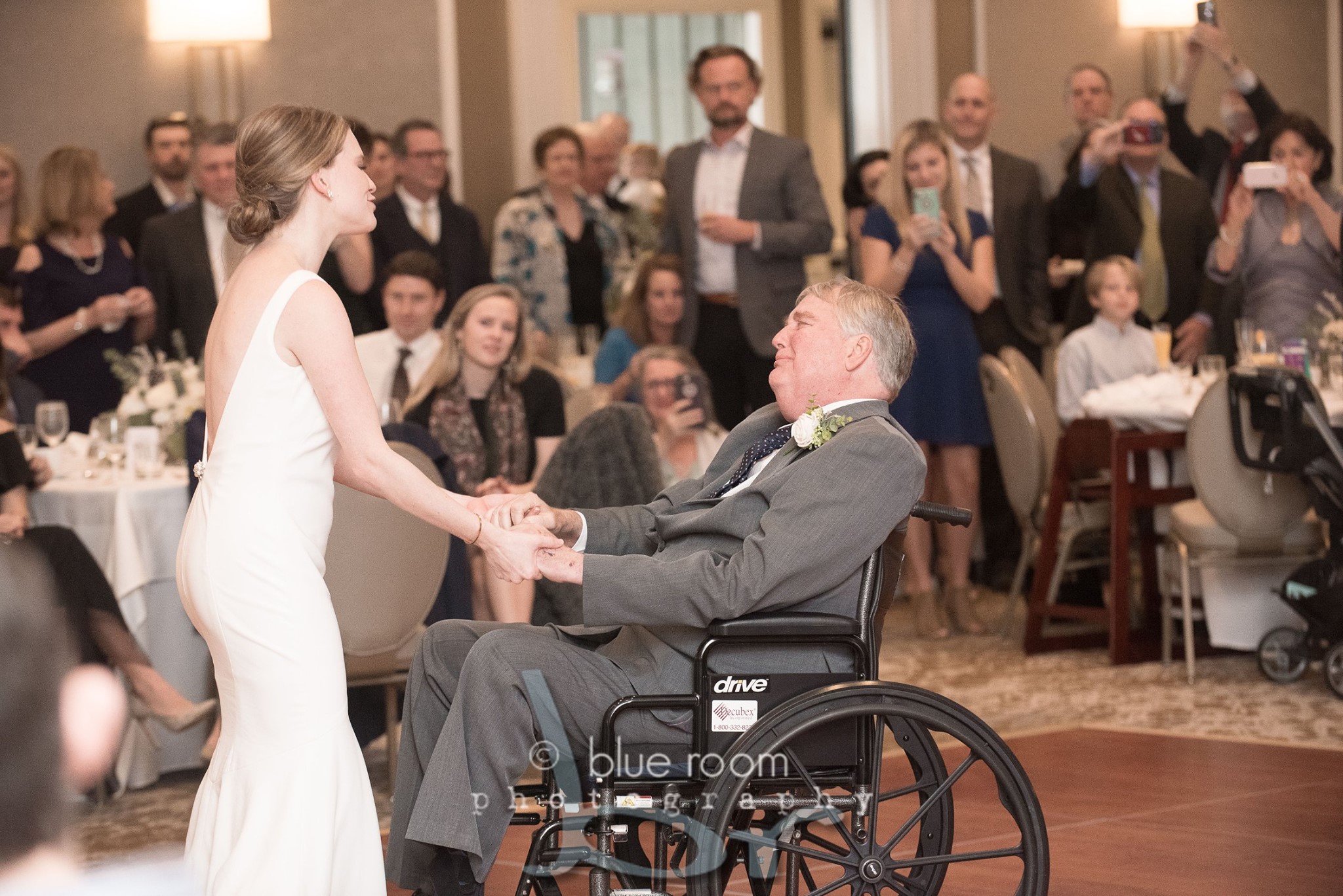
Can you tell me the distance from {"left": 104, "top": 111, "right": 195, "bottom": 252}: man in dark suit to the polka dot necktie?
4113mm

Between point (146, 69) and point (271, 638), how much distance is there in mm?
5118

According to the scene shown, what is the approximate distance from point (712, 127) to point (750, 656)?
368 centimetres

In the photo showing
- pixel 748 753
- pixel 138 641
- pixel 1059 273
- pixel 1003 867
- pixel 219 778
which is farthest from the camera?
pixel 1059 273

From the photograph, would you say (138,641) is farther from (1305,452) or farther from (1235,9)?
(1235,9)

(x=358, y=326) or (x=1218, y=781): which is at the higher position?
(x=358, y=326)

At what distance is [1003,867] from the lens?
Answer: 305cm

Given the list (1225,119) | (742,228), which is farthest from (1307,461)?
(1225,119)

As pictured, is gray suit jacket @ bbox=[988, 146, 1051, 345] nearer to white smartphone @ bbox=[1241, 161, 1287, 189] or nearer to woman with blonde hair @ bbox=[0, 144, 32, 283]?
white smartphone @ bbox=[1241, 161, 1287, 189]

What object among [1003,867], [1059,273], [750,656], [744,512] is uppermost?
[1059,273]

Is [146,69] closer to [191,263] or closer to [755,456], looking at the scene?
[191,263]

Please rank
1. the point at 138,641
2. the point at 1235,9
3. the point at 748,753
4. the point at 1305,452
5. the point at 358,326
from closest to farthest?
the point at 748,753, the point at 138,641, the point at 1305,452, the point at 358,326, the point at 1235,9

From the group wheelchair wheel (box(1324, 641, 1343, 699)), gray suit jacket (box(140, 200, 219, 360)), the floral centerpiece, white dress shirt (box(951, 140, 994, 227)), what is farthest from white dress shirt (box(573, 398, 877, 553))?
white dress shirt (box(951, 140, 994, 227))

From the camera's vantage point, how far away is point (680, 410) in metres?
4.23

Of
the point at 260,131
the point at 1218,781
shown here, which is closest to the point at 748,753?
the point at 260,131
